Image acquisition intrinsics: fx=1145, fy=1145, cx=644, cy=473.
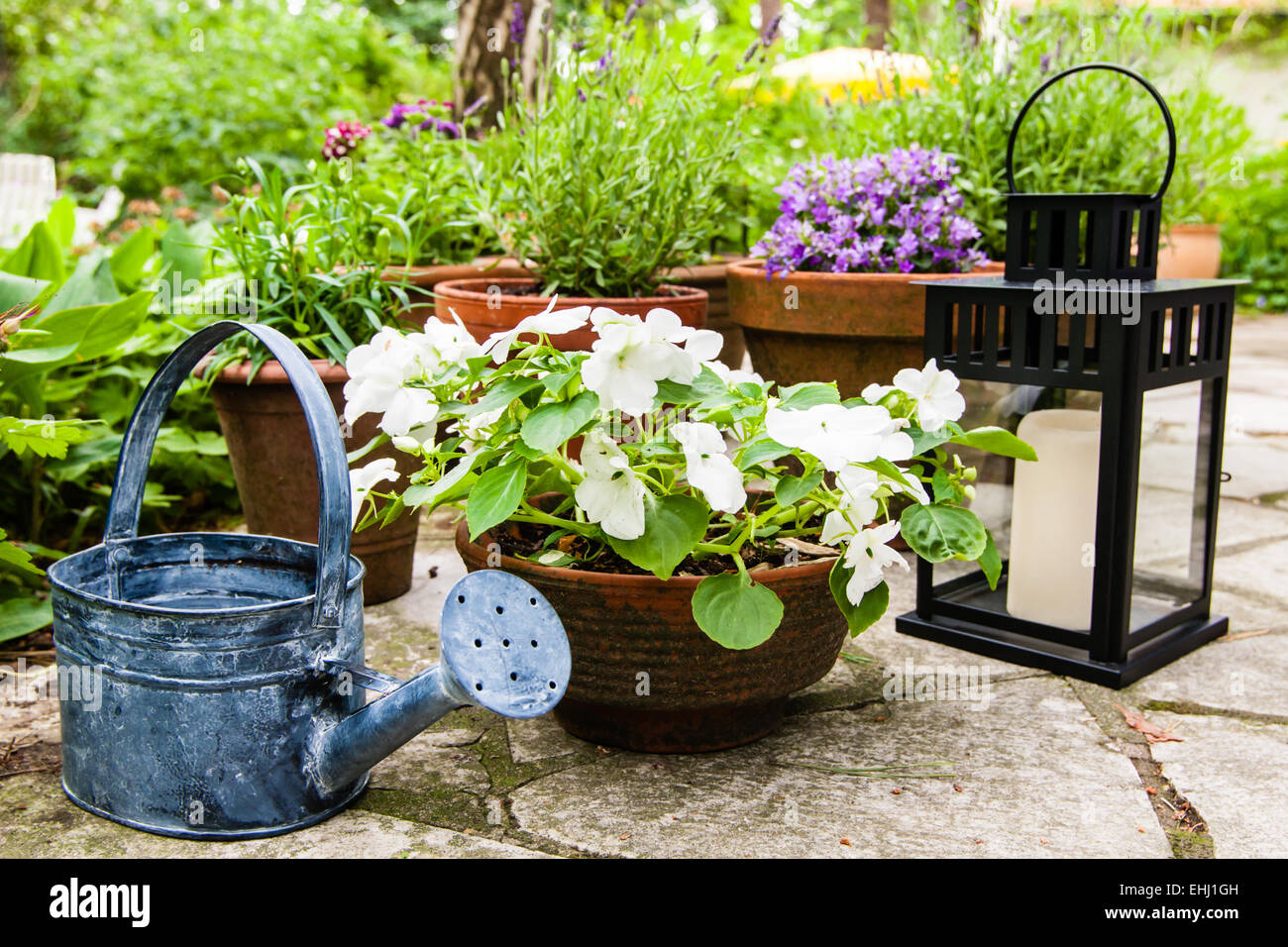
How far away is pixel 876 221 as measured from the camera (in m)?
2.33

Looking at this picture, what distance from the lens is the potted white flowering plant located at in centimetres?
130

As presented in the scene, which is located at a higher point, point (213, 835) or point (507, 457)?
point (507, 457)

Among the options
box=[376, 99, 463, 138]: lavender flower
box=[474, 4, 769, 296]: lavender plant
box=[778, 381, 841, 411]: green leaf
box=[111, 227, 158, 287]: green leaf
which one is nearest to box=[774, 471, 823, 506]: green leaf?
box=[778, 381, 841, 411]: green leaf

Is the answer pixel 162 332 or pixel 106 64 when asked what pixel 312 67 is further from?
pixel 162 332

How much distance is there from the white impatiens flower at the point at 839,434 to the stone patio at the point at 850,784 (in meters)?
0.45

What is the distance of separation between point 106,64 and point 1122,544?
8612 millimetres

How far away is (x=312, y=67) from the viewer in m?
6.66

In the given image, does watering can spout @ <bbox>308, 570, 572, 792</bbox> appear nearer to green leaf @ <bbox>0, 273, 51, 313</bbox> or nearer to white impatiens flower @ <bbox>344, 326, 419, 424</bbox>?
white impatiens flower @ <bbox>344, 326, 419, 424</bbox>

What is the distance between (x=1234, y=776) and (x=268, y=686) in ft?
4.05

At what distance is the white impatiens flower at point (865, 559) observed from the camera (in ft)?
4.42

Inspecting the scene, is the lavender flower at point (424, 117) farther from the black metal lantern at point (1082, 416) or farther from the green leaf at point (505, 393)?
the green leaf at point (505, 393)

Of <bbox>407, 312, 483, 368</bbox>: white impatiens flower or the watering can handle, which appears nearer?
the watering can handle

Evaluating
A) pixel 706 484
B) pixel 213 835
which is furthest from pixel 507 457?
pixel 213 835

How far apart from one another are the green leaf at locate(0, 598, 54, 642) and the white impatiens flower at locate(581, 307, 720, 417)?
43.5 inches
